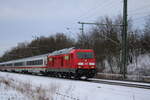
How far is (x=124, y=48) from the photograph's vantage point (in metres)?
28.5

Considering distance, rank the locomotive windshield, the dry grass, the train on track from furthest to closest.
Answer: the locomotive windshield, the train on track, the dry grass

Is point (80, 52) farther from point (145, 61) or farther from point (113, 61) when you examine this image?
point (113, 61)

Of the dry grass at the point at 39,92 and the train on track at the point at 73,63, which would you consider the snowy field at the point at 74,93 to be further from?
the train on track at the point at 73,63

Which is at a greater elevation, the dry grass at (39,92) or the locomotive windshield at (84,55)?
the locomotive windshield at (84,55)

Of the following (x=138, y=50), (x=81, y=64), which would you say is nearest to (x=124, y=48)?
(x=81, y=64)

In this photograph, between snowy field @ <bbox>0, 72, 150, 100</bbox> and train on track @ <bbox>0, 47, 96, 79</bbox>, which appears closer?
snowy field @ <bbox>0, 72, 150, 100</bbox>

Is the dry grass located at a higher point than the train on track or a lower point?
lower

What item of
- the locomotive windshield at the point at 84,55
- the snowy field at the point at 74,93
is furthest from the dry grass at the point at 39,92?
the locomotive windshield at the point at 84,55

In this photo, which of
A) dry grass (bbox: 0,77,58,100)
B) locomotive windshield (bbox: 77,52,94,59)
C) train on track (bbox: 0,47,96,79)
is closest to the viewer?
dry grass (bbox: 0,77,58,100)

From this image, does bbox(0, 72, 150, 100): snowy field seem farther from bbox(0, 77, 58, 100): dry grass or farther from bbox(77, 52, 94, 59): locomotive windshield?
bbox(77, 52, 94, 59): locomotive windshield

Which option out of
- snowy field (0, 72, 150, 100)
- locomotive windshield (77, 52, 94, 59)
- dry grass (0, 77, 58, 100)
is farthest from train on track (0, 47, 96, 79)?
dry grass (0, 77, 58, 100)

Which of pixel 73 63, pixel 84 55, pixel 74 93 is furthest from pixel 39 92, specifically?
pixel 84 55

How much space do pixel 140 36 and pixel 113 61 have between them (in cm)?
823

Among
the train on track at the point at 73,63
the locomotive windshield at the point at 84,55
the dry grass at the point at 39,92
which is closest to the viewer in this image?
the dry grass at the point at 39,92
